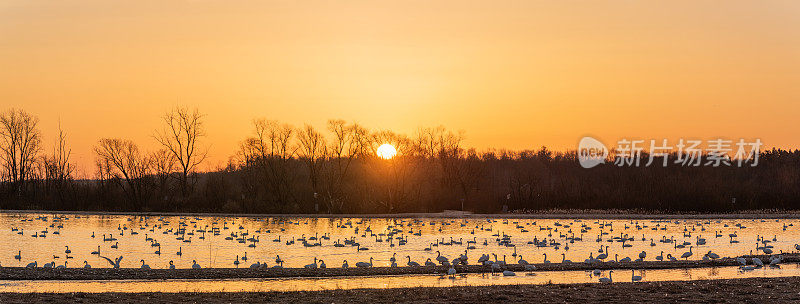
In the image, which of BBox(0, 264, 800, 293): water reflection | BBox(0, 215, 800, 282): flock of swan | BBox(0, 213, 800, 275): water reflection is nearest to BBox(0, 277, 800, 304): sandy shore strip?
BBox(0, 264, 800, 293): water reflection

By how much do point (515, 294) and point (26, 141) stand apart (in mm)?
69378

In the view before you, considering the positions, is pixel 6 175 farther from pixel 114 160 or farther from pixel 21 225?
pixel 21 225

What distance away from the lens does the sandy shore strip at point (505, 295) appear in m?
17.0

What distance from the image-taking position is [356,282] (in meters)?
22.0

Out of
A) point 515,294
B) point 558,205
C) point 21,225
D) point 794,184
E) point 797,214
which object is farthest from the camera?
point 794,184

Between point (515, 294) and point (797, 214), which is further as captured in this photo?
point (797, 214)

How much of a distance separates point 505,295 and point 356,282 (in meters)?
5.47

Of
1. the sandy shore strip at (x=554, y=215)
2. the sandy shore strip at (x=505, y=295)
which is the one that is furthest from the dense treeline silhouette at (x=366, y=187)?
the sandy shore strip at (x=505, y=295)

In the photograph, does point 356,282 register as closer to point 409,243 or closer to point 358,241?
point 409,243

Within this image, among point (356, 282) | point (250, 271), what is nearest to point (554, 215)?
point (250, 271)

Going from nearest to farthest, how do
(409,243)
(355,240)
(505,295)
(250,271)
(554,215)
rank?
(505,295)
(250,271)
(409,243)
(355,240)
(554,215)

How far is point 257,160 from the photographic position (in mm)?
70625

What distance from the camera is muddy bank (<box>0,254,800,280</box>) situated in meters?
22.7

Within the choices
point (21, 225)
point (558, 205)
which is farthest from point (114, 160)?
point (558, 205)
